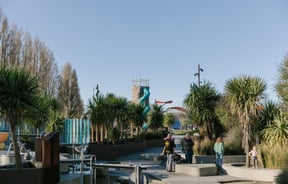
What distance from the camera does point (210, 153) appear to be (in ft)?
66.8

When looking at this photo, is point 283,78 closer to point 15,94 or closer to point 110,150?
point 110,150

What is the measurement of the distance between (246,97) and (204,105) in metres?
5.05

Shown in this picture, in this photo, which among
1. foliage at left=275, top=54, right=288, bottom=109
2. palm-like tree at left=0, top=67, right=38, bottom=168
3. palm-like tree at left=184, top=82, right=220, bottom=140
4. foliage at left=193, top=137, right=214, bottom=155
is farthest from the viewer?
foliage at left=275, top=54, right=288, bottom=109

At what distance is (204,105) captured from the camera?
22047 millimetres

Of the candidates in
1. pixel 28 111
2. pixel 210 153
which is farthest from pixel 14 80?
pixel 210 153

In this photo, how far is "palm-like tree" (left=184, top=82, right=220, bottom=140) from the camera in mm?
21766

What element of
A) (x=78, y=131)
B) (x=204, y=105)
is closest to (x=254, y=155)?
(x=204, y=105)

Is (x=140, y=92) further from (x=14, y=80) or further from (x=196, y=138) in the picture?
(x=14, y=80)

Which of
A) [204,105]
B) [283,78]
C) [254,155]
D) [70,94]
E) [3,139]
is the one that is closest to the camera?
[254,155]

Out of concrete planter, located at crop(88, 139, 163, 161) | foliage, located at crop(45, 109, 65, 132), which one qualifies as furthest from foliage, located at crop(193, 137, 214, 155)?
foliage, located at crop(45, 109, 65, 132)

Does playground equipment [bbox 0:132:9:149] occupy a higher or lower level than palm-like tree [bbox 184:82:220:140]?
lower

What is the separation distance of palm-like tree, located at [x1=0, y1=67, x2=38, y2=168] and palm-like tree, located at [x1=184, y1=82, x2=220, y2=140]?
1218cm

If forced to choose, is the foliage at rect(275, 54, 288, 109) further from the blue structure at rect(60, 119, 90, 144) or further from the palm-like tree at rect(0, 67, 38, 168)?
the palm-like tree at rect(0, 67, 38, 168)

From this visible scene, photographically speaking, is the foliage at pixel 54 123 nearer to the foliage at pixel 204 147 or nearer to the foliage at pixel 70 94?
the foliage at pixel 204 147
